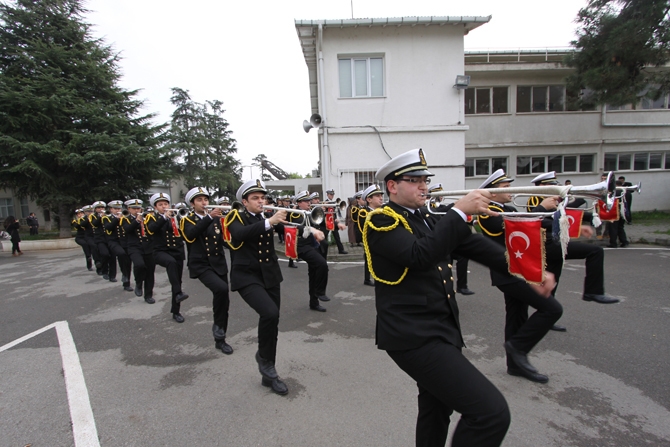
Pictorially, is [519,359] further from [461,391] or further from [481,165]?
[481,165]

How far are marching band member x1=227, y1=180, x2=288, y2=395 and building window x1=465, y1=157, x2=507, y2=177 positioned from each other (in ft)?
52.7

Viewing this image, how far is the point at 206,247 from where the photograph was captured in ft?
16.4

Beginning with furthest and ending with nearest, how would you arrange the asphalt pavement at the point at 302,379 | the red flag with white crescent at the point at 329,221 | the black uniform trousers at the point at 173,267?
the red flag with white crescent at the point at 329,221
the black uniform trousers at the point at 173,267
the asphalt pavement at the point at 302,379

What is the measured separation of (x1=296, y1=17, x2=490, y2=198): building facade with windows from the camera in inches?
499

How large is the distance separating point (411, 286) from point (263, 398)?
211cm

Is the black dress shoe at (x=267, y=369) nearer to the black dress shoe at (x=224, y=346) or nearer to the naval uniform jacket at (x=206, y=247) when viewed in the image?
the black dress shoe at (x=224, y=346)

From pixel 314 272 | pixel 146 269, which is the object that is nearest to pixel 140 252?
pixel 146 269

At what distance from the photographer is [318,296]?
6258mm

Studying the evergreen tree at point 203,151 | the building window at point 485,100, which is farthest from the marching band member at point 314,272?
the evergreen tree at point 203,151

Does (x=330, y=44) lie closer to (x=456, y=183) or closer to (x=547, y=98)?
(x=456, y=183)

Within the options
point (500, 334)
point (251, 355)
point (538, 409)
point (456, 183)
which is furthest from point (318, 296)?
point (456, 183)

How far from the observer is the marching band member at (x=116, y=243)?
8.09 m

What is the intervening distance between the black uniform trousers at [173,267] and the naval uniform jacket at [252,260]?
2434 mm

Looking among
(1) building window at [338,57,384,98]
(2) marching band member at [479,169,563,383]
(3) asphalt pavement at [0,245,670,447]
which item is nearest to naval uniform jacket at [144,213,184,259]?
(3) asphalt pavement at [0,245,670,447]
